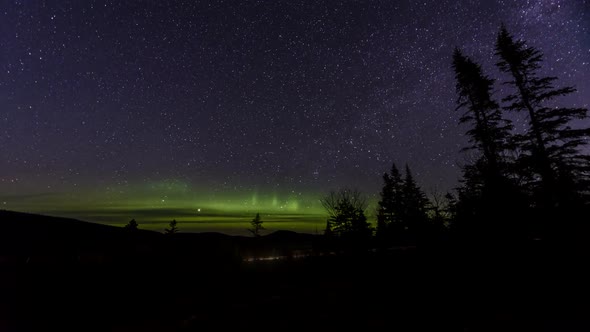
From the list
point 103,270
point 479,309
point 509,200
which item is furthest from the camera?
point 509,200

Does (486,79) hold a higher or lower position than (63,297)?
higher

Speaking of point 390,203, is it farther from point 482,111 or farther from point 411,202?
point 482,111

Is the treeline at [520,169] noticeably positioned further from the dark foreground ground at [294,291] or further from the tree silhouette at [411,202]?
the tree silhouette at [411,202]

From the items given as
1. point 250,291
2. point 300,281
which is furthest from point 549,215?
point 250,291

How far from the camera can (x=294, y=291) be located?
11.1 m

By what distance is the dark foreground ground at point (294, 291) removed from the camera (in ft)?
24.1

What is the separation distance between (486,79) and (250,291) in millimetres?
19410

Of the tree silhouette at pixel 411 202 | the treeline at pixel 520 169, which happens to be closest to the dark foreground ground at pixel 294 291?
the treeline at pixel 520 169

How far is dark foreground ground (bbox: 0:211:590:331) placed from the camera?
7349mm

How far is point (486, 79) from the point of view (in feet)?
60.4

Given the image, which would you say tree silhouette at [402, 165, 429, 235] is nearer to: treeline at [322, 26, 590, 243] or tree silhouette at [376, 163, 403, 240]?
tree silhouette at [376, 163, 403, 240]

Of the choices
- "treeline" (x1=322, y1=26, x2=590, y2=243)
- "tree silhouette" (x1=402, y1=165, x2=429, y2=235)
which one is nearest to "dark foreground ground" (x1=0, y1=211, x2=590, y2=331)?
"treeline" (x1=322, y1=26, x2=590, y2=243)

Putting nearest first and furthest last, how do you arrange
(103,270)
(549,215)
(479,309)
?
1. (479,309)
2. (103,270)
3. (549,215)

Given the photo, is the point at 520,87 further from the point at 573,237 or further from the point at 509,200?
the point at 573,237
